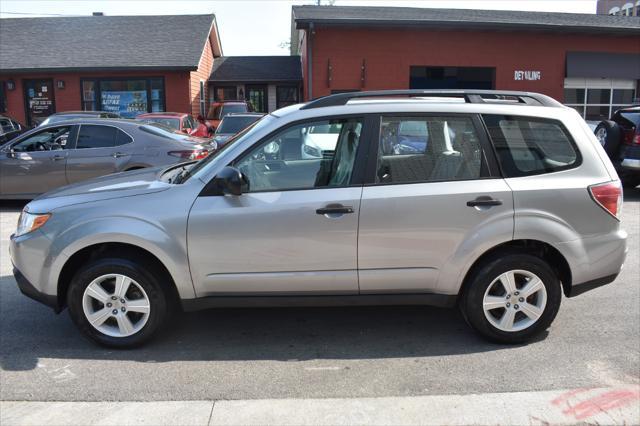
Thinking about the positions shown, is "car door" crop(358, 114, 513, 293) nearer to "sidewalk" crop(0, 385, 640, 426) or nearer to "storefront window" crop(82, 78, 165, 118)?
"sidewalk" crop(0, 385, 640, 426)

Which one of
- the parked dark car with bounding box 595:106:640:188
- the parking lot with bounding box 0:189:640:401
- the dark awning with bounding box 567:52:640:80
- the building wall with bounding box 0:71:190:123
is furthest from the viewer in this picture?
the building wall with bounding box 0:71:190:123

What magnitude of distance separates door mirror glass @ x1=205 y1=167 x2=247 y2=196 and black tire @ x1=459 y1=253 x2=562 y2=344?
1.76 metres

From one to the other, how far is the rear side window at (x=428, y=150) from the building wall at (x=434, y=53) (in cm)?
1574

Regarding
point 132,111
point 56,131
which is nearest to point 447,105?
point 56,131

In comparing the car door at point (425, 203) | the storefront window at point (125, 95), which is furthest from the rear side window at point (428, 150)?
the storefront window at point (125, 95)

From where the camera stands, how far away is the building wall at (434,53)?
19.1 meters

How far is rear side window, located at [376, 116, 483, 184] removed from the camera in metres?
3.89

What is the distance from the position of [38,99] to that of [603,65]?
73.3 ft

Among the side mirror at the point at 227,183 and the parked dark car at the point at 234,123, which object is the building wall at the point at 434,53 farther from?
the side mirror at the point at 227,183

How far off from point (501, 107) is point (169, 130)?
284 inches

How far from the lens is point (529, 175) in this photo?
155 inches

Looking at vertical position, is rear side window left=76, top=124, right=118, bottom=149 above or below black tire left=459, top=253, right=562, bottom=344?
above

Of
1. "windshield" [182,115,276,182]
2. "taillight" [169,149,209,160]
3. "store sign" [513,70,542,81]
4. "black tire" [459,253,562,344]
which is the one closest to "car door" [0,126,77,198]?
"taillight" [169,149,209,160]

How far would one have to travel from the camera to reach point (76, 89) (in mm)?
22344
